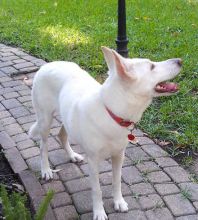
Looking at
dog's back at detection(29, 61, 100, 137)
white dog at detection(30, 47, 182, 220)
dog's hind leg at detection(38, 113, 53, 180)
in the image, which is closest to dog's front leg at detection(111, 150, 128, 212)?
white dog at detection(30, 47, 182, 220)

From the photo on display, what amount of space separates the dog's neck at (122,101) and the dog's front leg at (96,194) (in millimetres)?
533

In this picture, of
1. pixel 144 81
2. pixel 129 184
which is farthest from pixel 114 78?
pixel 129 184

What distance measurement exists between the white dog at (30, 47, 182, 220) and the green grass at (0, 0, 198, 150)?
138 cm

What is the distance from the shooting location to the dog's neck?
2947 millimetres

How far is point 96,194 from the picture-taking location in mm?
3404

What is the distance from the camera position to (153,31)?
7629 millimetres

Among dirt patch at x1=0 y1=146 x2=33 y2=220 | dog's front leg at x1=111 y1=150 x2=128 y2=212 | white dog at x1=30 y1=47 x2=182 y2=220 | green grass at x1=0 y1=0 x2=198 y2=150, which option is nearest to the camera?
white dog at x1=30 y1=47 x2=182 y2=220

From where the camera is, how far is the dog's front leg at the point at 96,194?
333 centimetres

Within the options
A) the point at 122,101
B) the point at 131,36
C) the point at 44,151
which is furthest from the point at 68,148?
the point at 131,36

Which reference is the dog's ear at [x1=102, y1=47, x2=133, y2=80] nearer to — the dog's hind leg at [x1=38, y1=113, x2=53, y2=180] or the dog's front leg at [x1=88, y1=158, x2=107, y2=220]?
the dog's front leg at [x1=88, y1=158, x2=107, y2=220]

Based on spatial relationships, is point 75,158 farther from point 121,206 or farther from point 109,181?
point 121,206

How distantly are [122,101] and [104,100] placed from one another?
0.51 feet

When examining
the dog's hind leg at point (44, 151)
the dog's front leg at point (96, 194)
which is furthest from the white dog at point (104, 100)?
the dog's hind leg at point (44, 151)

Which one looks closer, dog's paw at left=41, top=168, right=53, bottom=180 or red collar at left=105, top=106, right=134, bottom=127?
red collar at left=105, top=106, right=134, bottom=127
